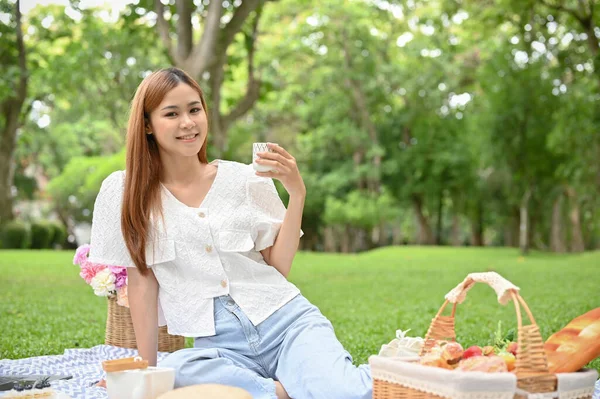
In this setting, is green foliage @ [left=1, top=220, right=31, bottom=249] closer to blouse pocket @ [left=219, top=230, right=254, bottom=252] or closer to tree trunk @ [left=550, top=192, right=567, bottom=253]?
tree trunk @ [left=550, top=192, right=567, bottom=253]

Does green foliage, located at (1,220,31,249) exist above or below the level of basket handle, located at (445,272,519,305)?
below

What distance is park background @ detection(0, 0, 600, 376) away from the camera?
382 inches

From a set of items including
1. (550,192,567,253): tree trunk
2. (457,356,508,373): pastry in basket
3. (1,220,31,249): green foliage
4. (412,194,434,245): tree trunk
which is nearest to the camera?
(457,356,508,373): pastry in basket

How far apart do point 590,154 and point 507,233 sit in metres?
13.1

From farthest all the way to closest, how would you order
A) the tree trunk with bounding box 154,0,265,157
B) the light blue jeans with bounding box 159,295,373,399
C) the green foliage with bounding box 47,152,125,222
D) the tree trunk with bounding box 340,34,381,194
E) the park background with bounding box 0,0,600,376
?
1. the green foliage with bounding box 47,152,125,222
2. the tree trunk with bounding box 340,34,381,194
3. the tree trunk with bounding box 154,0,265,157
4. the park background with bounding box 0,0,600,376
5. the light blue jeans with bounding box 159,295,373,399

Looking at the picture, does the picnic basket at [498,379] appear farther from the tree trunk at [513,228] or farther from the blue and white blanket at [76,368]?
the tree trunk at [513,228]

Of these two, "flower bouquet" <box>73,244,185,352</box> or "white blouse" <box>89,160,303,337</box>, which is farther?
"flower bouquet" <box>73,244,185,352</box>

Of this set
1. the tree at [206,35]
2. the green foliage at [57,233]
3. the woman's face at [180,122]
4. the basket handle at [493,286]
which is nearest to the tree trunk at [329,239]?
the green foliage at [57,233]

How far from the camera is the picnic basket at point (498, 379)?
2387 millimetres

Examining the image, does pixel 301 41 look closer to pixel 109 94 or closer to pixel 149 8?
pixel 109 94

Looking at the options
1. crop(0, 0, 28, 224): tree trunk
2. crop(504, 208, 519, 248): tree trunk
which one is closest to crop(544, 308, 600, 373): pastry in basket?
crop(0, 0, 28, 224): tree trunk

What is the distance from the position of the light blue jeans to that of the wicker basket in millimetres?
1573

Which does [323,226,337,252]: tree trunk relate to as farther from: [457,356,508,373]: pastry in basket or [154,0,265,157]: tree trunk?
[457,356,508,373]: pastry in basket

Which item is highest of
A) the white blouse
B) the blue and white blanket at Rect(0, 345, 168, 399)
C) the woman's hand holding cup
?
the woman's hand holding cup
